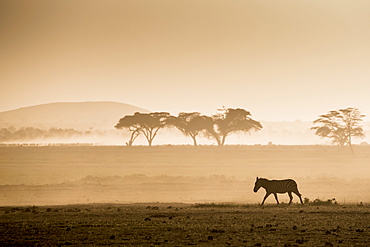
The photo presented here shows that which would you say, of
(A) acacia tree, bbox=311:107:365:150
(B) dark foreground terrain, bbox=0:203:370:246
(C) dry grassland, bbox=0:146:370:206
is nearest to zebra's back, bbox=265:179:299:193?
(B) dark foreground terrain, bbox=0:203:370:246

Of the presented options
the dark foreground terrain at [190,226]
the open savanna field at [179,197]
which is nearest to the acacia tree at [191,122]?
the open savanna field at [179,197]

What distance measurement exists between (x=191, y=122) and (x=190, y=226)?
267 feet

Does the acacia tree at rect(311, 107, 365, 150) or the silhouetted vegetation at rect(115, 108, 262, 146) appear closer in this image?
the acacia tree at rect(311, 107, 365, 150)

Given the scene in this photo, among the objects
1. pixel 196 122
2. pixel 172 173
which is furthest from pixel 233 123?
pixel 172 173

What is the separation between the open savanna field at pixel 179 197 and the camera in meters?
20.6

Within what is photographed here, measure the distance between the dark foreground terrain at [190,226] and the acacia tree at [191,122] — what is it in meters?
72.6

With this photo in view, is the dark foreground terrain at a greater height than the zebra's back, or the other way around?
the zebra's back

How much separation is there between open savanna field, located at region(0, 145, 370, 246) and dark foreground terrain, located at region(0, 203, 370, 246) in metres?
0.04

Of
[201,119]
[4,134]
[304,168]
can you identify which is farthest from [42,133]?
[304,168]

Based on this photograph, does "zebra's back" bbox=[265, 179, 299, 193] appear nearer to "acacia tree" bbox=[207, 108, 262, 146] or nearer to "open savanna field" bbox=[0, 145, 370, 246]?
"open savanna field" bbox=[0, 145, 370, 246]

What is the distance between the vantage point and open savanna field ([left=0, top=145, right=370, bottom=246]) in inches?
813

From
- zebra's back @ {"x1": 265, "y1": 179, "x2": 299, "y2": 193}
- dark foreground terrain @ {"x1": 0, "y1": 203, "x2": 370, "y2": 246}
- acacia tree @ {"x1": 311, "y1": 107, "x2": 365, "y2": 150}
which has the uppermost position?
acacia tree @ {"x1": 311, "y1": 107, "x2": 365, "y2": 150}

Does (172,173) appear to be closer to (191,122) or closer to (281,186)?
(191,122)

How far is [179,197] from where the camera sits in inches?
1924
